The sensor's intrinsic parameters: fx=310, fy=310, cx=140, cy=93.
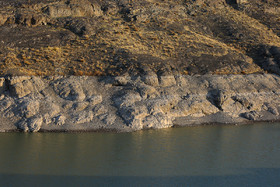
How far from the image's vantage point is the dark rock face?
127ft

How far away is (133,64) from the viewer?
38.8m

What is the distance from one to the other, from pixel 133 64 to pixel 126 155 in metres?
17.1

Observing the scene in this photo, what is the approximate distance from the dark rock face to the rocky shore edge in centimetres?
206

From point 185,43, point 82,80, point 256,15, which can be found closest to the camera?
point 82,80

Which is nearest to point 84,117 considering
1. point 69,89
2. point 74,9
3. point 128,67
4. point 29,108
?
point 69,89

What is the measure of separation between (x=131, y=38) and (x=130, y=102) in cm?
1525

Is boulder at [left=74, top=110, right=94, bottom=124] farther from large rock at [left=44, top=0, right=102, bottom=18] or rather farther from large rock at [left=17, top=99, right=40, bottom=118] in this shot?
large rock at [left=44, top=0, right=102, bottom=18]

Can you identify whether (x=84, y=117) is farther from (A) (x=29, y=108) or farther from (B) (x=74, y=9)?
(B) (x=74, y=9)

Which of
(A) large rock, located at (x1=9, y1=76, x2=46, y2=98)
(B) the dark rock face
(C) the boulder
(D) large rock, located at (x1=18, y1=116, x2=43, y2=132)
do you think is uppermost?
(B) the dark rock face

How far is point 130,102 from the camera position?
33.4 meters

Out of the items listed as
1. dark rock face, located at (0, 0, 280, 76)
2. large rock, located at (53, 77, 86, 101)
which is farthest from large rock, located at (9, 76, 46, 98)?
large rock, located at (53, 77, 86, 101)

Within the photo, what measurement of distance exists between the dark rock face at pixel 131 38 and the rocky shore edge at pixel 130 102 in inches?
80.9

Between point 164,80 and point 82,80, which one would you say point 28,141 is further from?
point 164,80

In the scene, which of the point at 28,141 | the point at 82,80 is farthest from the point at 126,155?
the point at 82,80
